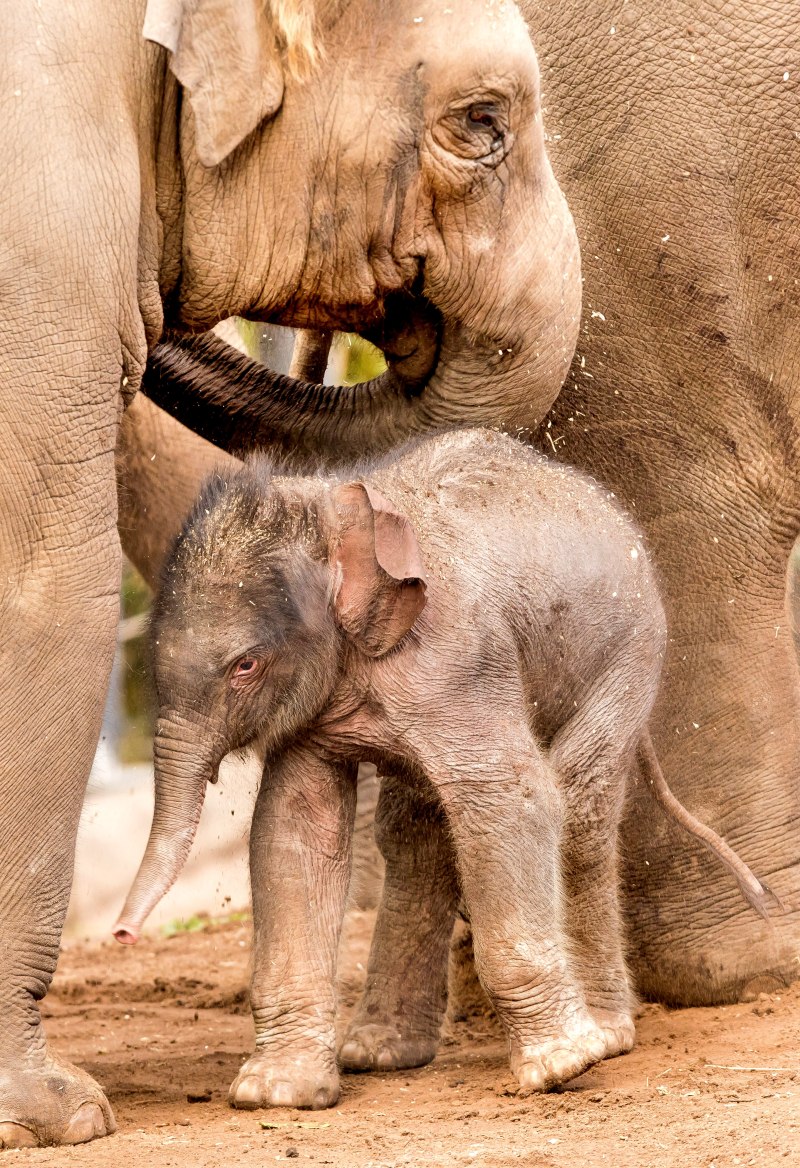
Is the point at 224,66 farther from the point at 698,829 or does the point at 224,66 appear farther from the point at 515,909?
the point at 698,829

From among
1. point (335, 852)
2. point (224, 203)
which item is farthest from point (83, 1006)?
point (224, 203)

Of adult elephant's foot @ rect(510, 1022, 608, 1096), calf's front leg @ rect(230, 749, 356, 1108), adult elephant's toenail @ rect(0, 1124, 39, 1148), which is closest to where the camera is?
adult elephant's toenail @ rect(0, 1124, 39, 1148)

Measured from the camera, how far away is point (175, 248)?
4273mm

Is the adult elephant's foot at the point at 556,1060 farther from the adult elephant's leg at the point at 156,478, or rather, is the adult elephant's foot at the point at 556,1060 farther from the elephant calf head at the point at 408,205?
the adult elephant's leg at the point at 156,478

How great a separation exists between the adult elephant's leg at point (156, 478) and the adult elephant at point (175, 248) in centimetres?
161

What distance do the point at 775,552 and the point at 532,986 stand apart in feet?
4.88

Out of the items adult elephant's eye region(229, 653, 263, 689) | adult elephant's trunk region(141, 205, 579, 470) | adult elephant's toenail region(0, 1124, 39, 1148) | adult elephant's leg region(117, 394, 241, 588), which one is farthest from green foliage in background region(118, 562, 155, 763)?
adult elephant's toenail region(0, 1124, 39, 1148)

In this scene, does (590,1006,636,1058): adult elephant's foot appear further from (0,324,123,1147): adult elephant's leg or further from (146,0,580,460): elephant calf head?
(146,0,580,460): elephant calf head

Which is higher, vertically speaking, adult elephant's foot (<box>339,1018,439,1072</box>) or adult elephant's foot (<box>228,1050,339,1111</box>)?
adult elephant's foot (<box>228,1050,339,1111</box>)

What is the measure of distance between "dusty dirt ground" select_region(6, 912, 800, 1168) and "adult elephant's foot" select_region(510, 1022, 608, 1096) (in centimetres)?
3

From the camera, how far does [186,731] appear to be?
4082 mm

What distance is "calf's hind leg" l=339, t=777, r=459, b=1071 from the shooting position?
186 inches

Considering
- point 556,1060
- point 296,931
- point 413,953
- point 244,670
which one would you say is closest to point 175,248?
point 244,670

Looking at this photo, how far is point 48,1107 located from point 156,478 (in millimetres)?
2658
